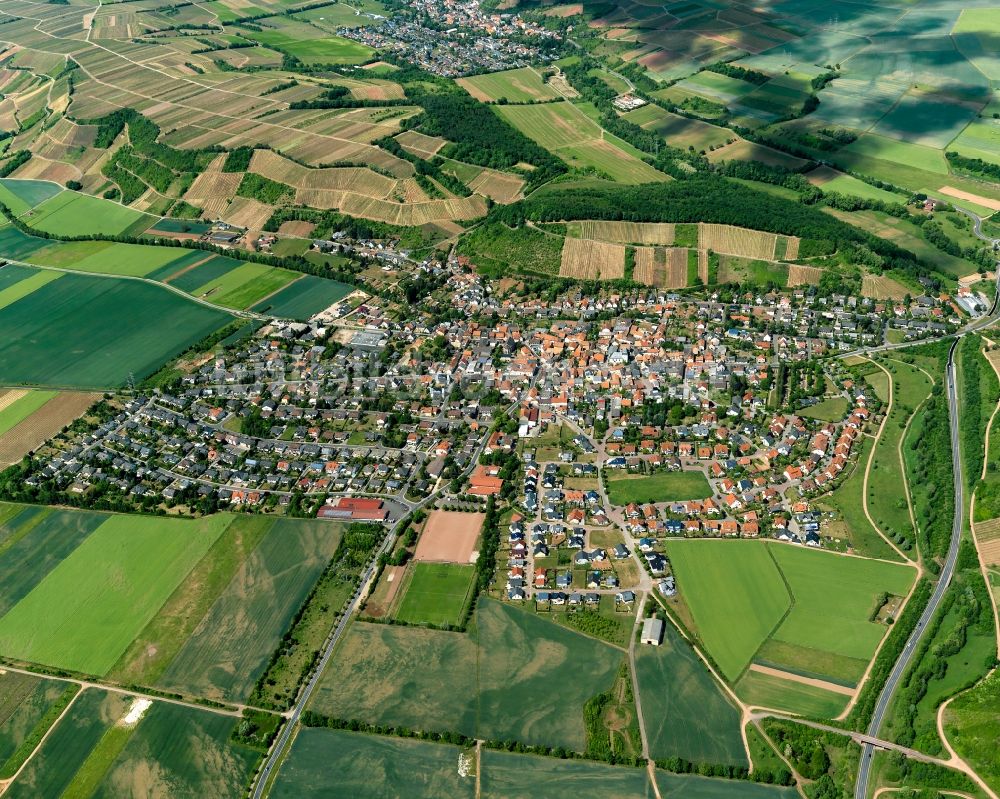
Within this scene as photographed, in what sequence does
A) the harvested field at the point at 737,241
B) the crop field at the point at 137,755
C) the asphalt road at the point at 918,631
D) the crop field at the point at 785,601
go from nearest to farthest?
the asphalt road at the point at 918,631
the crop field at the point at 137,755
the crop field at the point at 785,601
the harvested field at the point at 737,241

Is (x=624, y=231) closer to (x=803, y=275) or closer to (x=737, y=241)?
(x=737, y=241)

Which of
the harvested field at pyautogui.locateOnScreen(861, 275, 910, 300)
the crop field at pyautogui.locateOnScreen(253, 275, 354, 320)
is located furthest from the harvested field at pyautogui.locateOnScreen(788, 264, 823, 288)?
the crop field at pyautogui.locateOnScreen(253, 275, 354, 320)

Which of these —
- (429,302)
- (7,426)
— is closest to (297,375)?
(429,302)

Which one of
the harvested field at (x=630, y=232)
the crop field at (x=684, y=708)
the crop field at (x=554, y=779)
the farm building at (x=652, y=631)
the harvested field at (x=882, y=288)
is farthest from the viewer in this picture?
the harvested field at (x=630, y=232)

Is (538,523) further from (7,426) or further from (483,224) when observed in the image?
(483,224)

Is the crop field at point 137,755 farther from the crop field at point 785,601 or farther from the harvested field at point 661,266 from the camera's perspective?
the harvested field at point 661,266

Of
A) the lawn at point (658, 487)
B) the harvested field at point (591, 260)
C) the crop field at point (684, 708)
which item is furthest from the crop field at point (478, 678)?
the harvested field at point (591, 260)

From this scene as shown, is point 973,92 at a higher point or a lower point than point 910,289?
higher
